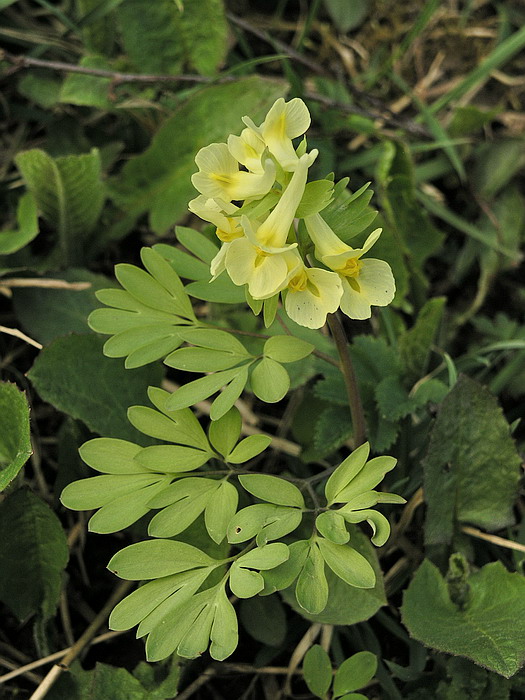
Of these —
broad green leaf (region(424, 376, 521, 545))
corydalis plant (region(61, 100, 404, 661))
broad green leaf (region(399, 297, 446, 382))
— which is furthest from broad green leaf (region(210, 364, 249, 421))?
broad green leaf (region(399, 297, 446, 382))

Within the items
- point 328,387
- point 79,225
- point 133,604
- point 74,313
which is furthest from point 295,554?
point 79,225

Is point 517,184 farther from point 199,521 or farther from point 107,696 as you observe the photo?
point 107,696

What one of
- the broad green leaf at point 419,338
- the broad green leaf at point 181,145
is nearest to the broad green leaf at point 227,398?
the broad green leaf at point 419,338

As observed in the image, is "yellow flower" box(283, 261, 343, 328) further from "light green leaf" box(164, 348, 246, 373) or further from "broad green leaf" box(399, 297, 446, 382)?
"broad green leaf" box(399, 297, 446, 382)

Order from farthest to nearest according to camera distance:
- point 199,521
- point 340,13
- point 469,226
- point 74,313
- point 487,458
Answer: point 340,13, point 469,226, point 74,313, point 487,458, point 199,521

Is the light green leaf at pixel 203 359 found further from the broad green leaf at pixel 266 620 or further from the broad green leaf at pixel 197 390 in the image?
the broad green leaf at pixel 266 620

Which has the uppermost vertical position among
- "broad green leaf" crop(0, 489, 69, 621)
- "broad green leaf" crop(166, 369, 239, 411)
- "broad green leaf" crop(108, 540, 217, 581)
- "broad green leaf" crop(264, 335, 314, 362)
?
"broad green leaf" crop(264, 335, 314, 362)
